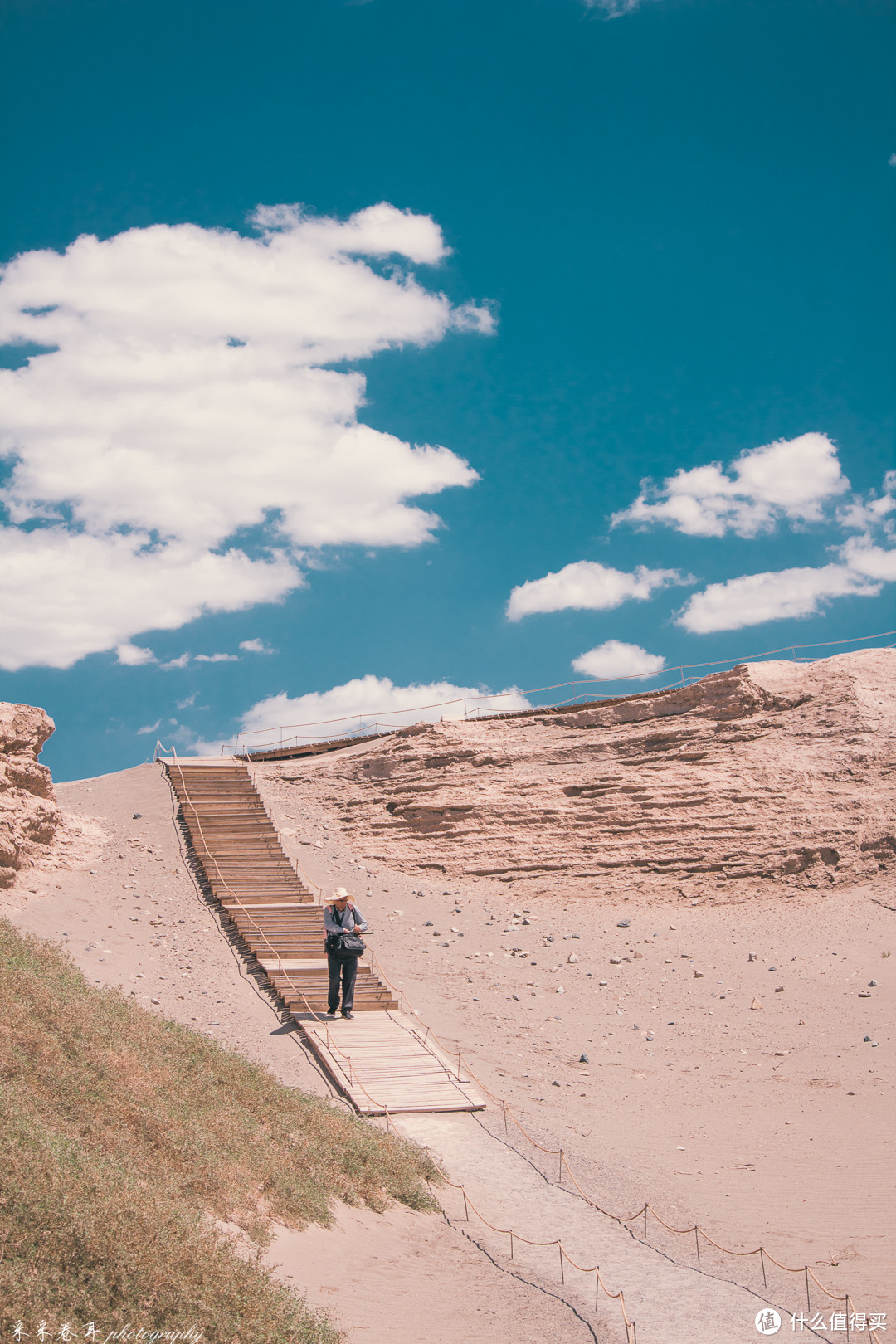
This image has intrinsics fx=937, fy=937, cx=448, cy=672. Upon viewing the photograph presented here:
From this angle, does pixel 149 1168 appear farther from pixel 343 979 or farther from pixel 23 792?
pixel 23 792

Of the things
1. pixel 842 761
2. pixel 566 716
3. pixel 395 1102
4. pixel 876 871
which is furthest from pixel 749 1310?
pixel 566 716

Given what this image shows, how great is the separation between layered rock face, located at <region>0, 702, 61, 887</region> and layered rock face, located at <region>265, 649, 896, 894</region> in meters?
5.96

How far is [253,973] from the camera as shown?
14.1 m

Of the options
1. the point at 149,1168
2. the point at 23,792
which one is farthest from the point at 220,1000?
the point at 149,1168

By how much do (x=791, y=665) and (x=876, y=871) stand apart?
5070mm

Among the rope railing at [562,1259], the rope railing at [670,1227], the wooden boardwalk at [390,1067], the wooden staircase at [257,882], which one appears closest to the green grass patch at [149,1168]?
the rope railing at [562,1259]

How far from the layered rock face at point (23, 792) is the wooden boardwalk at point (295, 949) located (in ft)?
9.35

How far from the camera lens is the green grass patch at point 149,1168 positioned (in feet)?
15.4

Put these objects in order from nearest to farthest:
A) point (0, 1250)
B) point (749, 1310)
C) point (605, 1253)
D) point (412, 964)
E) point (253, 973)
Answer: point (0, 1250) < point (749, 1310) < point (605, 1253) < point (253, 973) < point (412, 964)

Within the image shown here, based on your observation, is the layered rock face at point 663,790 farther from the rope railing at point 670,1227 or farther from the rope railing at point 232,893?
the rope railing at point 670,1227

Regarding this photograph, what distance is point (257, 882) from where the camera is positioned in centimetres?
1758

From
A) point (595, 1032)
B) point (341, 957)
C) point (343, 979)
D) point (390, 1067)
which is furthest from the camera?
point (595, 1032)

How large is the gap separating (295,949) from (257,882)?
300 cm

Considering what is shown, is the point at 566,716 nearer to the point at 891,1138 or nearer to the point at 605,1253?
the point at 891,1138
